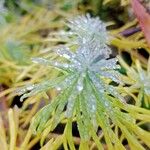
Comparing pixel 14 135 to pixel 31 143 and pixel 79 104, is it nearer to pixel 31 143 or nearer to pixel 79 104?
pixel 31 143

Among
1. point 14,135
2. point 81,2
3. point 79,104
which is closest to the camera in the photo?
point 79,104

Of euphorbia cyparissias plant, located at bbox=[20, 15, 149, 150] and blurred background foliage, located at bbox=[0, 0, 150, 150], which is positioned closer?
euphorbia cyparissias plant, located at bbox=[20, 15, 149, 150]

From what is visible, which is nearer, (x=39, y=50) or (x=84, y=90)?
(x=84, y=90)

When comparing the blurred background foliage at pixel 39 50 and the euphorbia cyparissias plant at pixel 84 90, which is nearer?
the euphorbia cyparissias plant at pixel 84 90

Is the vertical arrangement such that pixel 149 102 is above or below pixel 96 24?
below

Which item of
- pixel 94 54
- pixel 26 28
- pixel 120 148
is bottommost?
pixel 120 148

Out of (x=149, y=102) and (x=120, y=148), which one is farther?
(x=149, y=102)

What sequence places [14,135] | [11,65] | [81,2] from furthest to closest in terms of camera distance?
[81,2] < [11,65] < [14,135]

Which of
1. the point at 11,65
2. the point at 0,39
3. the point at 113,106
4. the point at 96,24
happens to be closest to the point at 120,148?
the point at 113,106
